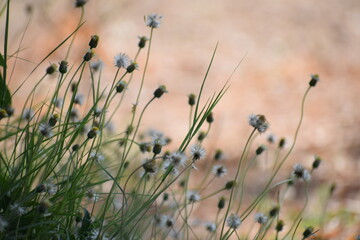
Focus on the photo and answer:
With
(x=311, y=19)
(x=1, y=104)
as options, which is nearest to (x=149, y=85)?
(x=311, y=19)

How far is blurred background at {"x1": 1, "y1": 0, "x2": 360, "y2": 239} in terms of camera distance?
4143mm

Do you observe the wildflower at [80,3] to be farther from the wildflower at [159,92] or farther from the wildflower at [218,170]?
the wildflower at [218,170]

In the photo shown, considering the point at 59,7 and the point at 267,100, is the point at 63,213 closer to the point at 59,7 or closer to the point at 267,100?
the point at 267,100

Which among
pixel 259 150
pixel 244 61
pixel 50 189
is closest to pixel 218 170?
pixel 259 150

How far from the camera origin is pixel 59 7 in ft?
18.2

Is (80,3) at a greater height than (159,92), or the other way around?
(80,3)

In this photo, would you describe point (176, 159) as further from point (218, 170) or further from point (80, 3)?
point (80, 3)

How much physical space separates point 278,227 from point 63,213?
1.94 ft

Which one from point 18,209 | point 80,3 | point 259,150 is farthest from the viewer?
point 259,150

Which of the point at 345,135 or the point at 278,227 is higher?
the point at 345,135

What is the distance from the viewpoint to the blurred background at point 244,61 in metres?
4.14

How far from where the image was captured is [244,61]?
4855 mm

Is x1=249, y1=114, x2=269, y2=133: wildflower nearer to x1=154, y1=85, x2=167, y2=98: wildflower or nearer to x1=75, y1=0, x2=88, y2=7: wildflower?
x1=154, y1=85, x2=167, y2=98: wildflower

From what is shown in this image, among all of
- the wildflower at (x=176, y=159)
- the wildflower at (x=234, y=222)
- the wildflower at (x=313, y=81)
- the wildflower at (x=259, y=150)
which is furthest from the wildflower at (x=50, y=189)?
the wildflower at (x=313, y=81)
